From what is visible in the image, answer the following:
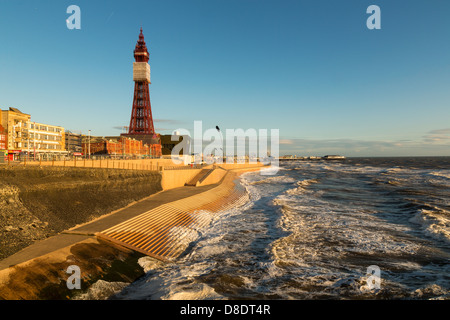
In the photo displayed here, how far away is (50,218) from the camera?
13.1 meters

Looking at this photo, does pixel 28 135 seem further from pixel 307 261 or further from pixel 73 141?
pixel 307 261

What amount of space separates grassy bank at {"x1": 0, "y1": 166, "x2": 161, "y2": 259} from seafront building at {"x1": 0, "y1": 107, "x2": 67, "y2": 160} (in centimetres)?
3695

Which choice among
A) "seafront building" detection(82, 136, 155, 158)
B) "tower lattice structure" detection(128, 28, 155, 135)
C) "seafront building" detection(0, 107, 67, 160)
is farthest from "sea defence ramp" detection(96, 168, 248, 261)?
"tower lattice structure" detection(128, 28, 155, 135)

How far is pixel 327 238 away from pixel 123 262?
12897mm

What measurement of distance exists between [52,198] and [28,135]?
44681 millimetres

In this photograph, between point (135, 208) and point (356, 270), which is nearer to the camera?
A: point (356, 270)

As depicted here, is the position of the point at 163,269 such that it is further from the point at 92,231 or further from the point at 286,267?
the point at 286,267

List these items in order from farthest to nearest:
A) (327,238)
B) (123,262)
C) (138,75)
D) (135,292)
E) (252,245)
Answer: (138,75), (327,238), (252,245), (123,262), (135,292)

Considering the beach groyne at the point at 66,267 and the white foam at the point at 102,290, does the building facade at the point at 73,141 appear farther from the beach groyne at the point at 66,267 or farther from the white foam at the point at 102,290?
the white foam at the point at 102,290

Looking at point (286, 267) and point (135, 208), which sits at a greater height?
point (135, 208)

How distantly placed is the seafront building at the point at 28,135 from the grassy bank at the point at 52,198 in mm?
36945

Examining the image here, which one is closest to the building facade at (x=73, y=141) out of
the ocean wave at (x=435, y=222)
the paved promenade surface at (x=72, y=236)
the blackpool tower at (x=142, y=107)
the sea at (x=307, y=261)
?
the blackpool tower at (x=142, y=107)

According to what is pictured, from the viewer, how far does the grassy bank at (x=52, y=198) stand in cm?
1126
